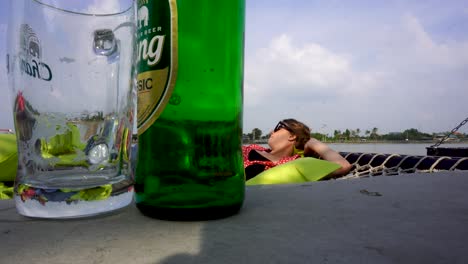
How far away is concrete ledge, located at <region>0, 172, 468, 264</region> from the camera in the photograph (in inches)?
7.7

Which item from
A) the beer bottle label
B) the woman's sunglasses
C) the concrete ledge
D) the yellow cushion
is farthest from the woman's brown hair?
the beer bottle label

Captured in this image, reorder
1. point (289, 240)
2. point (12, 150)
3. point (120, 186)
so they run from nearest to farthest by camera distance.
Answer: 1. point (289, 240)
2. point (120, 186)
3. point (12, 150)

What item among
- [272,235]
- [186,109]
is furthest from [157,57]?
[272,235]

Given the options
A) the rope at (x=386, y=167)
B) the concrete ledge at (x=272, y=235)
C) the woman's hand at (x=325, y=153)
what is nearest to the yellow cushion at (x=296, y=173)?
the rope at (x=386, y=167)

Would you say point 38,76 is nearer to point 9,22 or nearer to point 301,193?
point 9,22

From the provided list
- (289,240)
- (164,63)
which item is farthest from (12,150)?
(289,240)

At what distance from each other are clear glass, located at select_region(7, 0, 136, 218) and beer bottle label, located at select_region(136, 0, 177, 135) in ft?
0.13

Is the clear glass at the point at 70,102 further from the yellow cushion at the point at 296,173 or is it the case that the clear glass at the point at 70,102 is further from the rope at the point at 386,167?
the rope at the point at 386,167

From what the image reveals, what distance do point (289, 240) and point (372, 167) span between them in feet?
5.58

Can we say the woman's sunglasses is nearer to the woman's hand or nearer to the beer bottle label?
the woman's hand

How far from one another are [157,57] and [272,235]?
0.60 ft

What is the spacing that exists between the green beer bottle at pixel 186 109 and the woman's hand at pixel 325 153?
1347 mm

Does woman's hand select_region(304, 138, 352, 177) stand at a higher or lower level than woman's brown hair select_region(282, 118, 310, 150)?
lower

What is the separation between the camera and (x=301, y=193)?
16.1 inches
